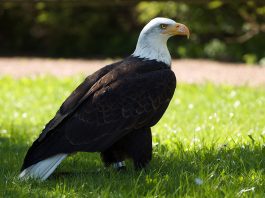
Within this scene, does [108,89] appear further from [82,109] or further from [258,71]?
[258,71]

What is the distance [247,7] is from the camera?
14688 millimetres

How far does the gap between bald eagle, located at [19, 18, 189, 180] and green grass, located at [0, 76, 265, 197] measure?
0.18 metres

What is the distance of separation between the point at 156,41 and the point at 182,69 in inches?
306

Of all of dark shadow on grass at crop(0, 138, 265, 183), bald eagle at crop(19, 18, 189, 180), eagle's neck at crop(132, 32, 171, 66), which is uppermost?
eagle's neck at crop(132, 32, 171, 66)

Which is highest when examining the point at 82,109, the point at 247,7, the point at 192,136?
the point at 247,7

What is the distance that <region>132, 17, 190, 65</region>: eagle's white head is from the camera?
5809mm

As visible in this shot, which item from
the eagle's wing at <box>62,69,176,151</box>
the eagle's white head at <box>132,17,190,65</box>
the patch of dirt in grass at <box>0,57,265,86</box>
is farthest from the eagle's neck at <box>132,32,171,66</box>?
the patch of dirt in grass at <box>0,57,265,86</box>

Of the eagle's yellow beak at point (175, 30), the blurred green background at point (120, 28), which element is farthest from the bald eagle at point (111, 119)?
the blurred green background at point (120, 28)

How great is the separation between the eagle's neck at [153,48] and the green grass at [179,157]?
3.00 ft

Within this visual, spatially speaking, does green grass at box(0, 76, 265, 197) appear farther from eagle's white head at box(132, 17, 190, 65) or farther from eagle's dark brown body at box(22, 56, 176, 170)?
eagle's white head at box(132, 17, 190, 65)

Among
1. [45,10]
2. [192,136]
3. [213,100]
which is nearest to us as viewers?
[192,136]

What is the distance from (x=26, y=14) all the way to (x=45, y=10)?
2.84 ft

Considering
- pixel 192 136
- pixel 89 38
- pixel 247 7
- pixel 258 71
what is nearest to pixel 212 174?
pixel 192 136

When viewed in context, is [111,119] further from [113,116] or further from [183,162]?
[183,162]
